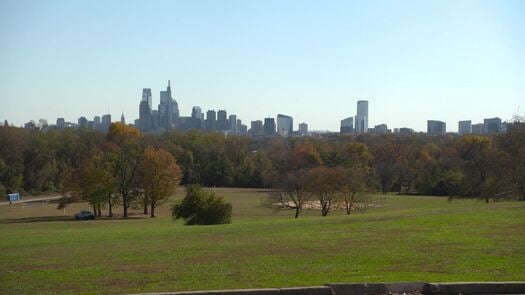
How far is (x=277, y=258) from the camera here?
52.1ft

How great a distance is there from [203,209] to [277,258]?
26.2m

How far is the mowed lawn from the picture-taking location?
497 inches

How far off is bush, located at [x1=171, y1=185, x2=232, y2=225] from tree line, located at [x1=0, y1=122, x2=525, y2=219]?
57.1 ft

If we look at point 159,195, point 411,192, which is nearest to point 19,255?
→ point 159,195

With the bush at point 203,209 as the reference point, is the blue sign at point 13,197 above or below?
below

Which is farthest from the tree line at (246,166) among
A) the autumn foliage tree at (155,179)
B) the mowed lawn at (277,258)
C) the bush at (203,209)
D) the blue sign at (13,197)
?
the mowed lawn at (277,258)

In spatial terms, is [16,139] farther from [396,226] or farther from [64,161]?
[396,226]

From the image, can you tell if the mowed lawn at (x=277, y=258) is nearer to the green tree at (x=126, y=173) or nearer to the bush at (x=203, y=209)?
the bush at (x=203, y=209)

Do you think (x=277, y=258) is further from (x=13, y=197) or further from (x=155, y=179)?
(x=13, y=197)

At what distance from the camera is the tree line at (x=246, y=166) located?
57.6 meters

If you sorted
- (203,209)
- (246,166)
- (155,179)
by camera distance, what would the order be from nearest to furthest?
(203,209)
(155,179)
(246,166)

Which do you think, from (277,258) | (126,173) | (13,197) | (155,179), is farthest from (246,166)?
(277,258)

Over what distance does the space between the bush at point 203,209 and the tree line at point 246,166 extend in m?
17.4

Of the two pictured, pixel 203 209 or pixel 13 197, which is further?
pixel 13 197
